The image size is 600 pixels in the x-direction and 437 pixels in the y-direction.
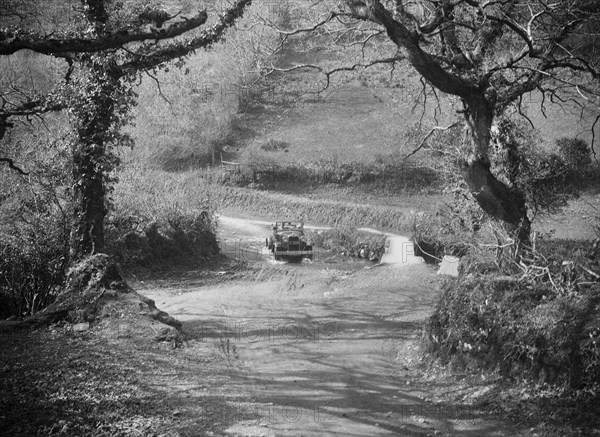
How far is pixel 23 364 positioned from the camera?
30.0 ft

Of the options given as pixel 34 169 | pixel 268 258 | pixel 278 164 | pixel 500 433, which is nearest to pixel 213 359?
pixel 500 433

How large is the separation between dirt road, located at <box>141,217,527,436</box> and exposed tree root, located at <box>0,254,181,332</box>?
48.5 inches

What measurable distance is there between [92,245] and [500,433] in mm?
8991

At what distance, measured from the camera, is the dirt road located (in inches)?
300

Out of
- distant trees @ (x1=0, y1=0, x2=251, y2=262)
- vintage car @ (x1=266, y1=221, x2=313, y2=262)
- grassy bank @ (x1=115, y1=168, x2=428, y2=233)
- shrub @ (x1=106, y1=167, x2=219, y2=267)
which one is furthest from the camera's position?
grassy bank @ (x1=115, y1=168, x2=428, y2=233)

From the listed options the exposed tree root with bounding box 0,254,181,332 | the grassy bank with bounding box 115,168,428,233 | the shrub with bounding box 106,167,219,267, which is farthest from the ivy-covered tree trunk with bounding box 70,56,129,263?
the grassy bank with bounding box 115,168,428,233

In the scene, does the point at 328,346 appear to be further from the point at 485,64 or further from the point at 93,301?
the point at 485,64

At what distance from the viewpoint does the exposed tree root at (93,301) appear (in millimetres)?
11359

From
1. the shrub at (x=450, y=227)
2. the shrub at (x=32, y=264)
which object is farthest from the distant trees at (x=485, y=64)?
the shrub at (x=32, y=264)

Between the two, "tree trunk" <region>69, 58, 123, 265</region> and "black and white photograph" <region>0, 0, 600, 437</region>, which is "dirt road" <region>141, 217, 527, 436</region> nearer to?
"black and white photograph" <region>0, 0, 600, 437</region>

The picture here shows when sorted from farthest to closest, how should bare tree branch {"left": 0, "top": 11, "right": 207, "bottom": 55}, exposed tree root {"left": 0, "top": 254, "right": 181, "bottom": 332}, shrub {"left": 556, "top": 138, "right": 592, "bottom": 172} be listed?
shrub {"left": 556, "top": 138, "right": 592, "bottom": 172}, exposed tree root {"left": 0, "top": 254, "right": 181, "bottom": 332}, bare tree branch {"left": 0, "top": 11, "right": 207, "bottom": 55}

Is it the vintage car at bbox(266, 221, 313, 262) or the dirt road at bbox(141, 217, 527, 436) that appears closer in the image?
the dirt road at bbox(141, 217, 527, 436)

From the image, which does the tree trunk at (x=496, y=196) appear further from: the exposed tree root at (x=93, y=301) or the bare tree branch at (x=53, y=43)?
the bare tree branch at (x=53, y=43)

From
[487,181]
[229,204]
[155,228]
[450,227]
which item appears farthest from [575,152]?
[487,181]
